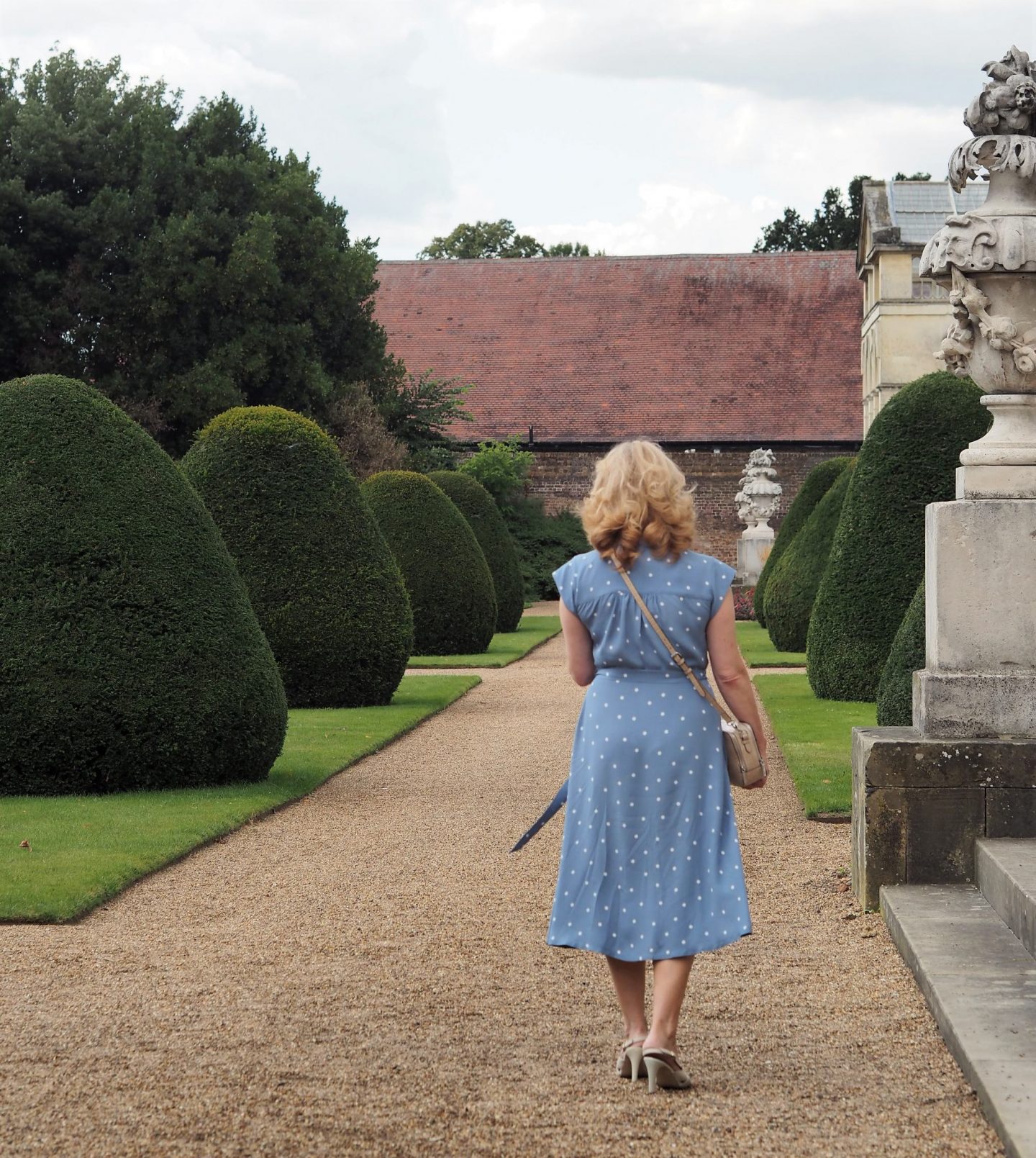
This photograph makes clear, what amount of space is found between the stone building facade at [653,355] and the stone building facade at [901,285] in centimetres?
300

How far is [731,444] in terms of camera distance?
3722 cm

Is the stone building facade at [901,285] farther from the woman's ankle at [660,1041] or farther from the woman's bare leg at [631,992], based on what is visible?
Answer: the woman's ankle at [660,1041]

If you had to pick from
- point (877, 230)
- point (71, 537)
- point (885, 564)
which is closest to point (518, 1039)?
point (71, 537)

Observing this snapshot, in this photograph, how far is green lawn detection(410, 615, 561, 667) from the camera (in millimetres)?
17859

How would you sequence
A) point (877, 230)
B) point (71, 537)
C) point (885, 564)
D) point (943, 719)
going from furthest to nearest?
point (877, 230)
point (885, 564)
point (71, 537)
point (943, 719)

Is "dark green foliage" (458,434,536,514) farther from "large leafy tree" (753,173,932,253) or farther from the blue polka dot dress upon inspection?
the blue polka dot dress

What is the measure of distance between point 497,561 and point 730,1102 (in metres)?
19.7

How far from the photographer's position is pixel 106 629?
823cm

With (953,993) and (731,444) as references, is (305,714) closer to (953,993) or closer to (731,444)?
(953,993)

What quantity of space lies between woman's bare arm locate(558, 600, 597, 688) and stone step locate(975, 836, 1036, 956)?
1.48 meters

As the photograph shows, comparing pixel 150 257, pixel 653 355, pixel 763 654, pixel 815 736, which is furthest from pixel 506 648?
pixel 653 355

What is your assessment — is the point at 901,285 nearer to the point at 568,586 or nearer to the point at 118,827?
the point at 118,827

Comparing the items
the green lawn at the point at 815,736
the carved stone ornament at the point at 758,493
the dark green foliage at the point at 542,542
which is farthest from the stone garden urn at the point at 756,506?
the green lawn at the point at 815,736

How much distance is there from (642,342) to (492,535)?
1741 centimetres
